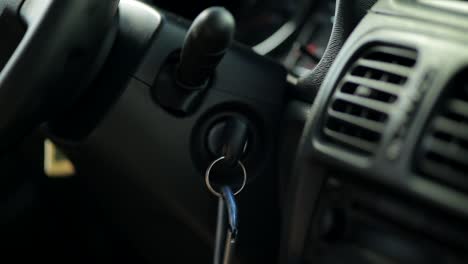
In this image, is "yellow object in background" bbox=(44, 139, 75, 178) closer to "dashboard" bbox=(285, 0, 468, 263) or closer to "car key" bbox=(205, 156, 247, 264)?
"car key" bbox=(205, 156, 247, 264)

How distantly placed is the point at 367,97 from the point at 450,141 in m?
0.11

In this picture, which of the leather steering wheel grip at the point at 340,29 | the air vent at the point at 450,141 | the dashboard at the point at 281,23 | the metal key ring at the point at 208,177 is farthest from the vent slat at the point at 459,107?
the dashboard at the point at 281,23

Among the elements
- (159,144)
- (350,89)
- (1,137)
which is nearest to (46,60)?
(1,137)

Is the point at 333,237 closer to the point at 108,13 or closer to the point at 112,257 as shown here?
the point at 108,13

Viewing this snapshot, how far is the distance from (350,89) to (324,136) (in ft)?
0.19

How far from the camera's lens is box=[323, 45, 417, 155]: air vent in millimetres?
644

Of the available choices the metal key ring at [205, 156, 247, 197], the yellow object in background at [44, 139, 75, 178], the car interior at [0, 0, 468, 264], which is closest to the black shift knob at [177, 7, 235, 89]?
the car interior at [0, 0, 468, 264]

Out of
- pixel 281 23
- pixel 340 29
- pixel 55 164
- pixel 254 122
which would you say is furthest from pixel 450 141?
pixel 55 164

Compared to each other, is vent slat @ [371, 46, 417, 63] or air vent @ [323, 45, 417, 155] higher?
vent slat @ [371, 46, 417, 63]

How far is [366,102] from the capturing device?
660mm

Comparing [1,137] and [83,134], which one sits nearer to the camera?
[1,137]

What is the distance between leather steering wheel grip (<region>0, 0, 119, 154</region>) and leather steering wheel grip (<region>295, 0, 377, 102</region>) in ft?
0.92

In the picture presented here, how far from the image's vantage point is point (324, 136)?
2.32ft

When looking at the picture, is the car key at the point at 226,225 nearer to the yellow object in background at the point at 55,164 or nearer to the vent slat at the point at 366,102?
the vent slat at the point at 366,102
